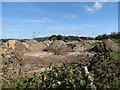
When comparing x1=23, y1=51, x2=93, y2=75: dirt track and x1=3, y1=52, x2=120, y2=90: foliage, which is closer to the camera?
x1=3, y1=52, x2=120, y2=90: foliage

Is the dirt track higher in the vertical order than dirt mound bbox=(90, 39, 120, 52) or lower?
lower

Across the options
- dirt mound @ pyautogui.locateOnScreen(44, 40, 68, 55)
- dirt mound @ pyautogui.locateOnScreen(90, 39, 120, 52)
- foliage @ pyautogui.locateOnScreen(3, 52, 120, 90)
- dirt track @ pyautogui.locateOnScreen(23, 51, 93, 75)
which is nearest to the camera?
foliage @ pyautogui.locateOnScreen(3, 52, 120, 90)

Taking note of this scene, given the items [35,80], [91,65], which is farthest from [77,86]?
[91,65]

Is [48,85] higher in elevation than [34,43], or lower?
lower

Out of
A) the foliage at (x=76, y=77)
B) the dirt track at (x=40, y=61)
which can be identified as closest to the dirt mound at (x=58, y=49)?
the dirt track at (x=40, y=61)

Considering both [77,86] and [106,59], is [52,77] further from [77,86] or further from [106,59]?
[106,59]

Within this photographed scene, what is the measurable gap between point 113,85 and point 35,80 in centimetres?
162

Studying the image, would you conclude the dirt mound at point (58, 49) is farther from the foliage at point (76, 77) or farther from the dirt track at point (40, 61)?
the foliage at point (76, 77)

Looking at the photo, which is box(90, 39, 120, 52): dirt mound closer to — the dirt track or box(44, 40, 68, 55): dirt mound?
box(44, 40, 68, 55): dirt mound

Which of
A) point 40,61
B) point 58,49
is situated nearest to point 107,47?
point 58,49

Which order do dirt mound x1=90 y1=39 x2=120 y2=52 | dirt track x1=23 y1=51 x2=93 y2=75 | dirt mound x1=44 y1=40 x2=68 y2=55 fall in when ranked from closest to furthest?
dirt track x1=23 y1=51 x2=93 y2=75, dirt mound x1=44 y1=40 x2=68 y2=55, dirt mound x1=90 y1=39 x2=120 y2=52

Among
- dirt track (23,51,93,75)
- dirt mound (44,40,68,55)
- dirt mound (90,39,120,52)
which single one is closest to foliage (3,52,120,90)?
dirt track (23,51,93,75)

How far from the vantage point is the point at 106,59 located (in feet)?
12.8

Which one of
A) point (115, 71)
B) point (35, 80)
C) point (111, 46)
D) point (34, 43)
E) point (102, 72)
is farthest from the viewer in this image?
point (34, 43)
